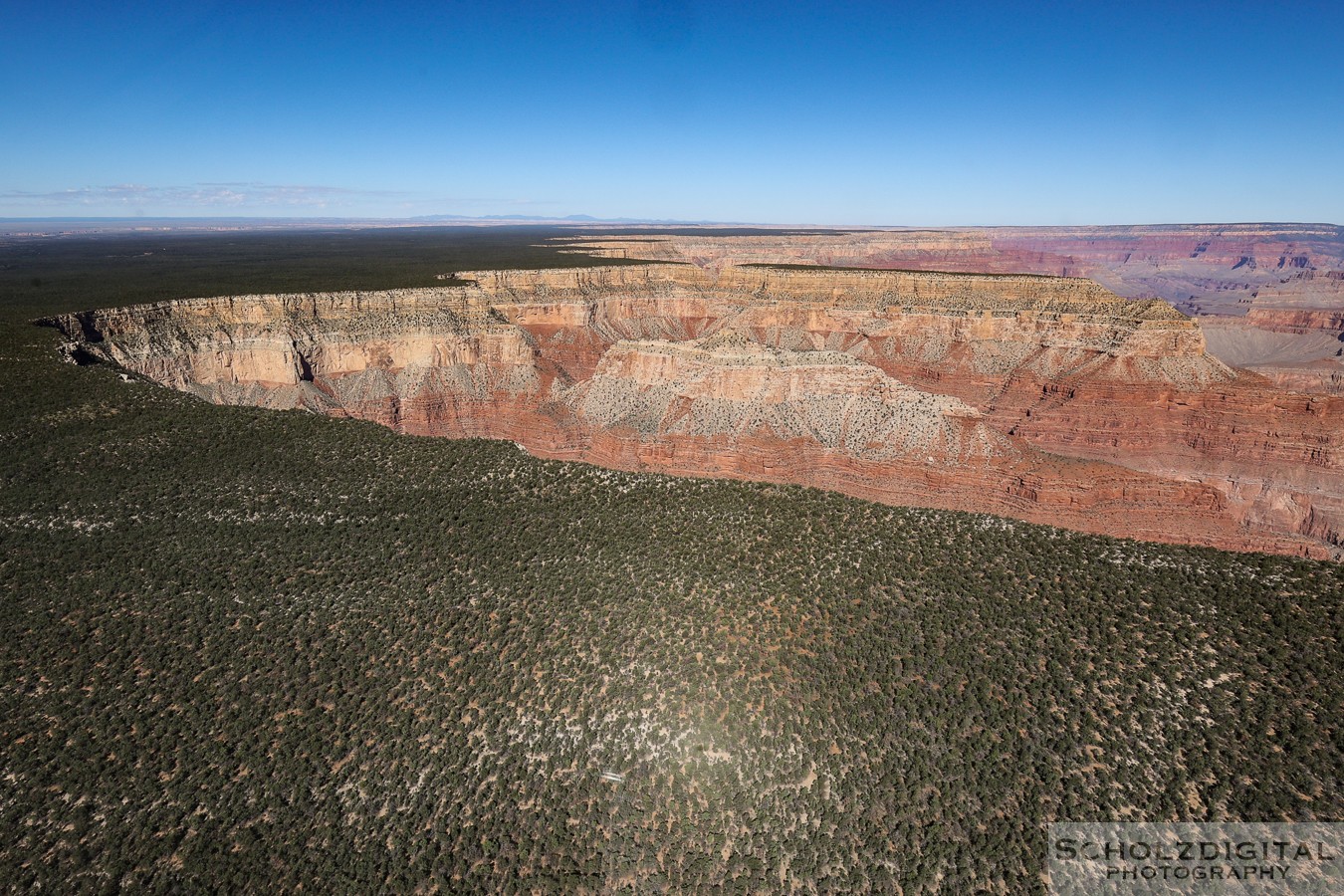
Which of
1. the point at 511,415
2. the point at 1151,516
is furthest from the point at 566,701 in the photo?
the point at 511,415

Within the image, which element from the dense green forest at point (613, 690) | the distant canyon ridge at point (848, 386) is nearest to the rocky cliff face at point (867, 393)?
the distant canyon ridge at point (848, 386)

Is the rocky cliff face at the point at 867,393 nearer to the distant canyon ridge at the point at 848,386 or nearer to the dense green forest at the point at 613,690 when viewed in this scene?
the distant canyon ridge at the point at 848,386

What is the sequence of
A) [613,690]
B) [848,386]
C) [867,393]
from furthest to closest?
1. [848,386]
2. [867,393]
3. [613,690]

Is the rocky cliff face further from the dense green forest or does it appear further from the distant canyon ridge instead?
the dense green forest

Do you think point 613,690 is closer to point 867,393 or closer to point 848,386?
point 848,386

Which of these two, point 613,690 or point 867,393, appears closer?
point 613,690

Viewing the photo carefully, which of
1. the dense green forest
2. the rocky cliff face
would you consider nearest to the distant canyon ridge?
the rocky cliff face

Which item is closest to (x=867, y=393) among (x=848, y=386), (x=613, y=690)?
(x=848, y=386)
